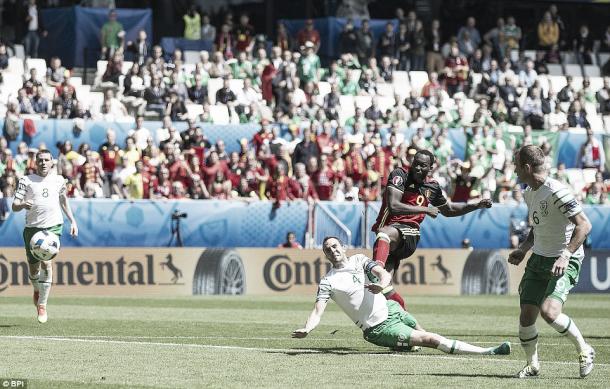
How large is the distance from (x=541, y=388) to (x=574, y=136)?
1028 inches

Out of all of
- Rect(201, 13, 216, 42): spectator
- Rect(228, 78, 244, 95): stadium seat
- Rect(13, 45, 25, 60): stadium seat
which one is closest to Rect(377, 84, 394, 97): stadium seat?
Rect(228, 78, 244, 95): stadium seat

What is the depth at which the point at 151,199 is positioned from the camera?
29.5 m

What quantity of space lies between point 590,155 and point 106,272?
47.9ft

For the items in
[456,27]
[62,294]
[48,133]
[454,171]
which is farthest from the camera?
[456,27]

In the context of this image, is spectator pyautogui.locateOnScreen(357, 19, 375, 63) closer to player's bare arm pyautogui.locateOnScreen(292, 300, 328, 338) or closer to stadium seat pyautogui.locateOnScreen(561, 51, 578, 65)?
stadium seat pyautogui.locateOnScreen(561, 51, 578, 65)

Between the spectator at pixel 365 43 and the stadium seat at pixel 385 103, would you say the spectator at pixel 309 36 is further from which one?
the stadium seat at pixel 385 103

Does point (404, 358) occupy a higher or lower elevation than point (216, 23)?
lower

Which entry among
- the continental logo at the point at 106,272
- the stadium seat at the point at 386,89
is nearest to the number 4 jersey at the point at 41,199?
the continental logo at the point at 106,272

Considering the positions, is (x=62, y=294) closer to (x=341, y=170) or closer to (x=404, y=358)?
(x=341, y=170)

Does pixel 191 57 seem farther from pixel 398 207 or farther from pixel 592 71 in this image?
pixel 398 207

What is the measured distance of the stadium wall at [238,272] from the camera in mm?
26859

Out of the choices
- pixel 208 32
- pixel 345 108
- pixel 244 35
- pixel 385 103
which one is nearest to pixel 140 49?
pixel 208 32

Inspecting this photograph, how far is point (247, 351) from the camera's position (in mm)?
14047

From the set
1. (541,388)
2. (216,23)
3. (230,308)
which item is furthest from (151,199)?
(541,388)
